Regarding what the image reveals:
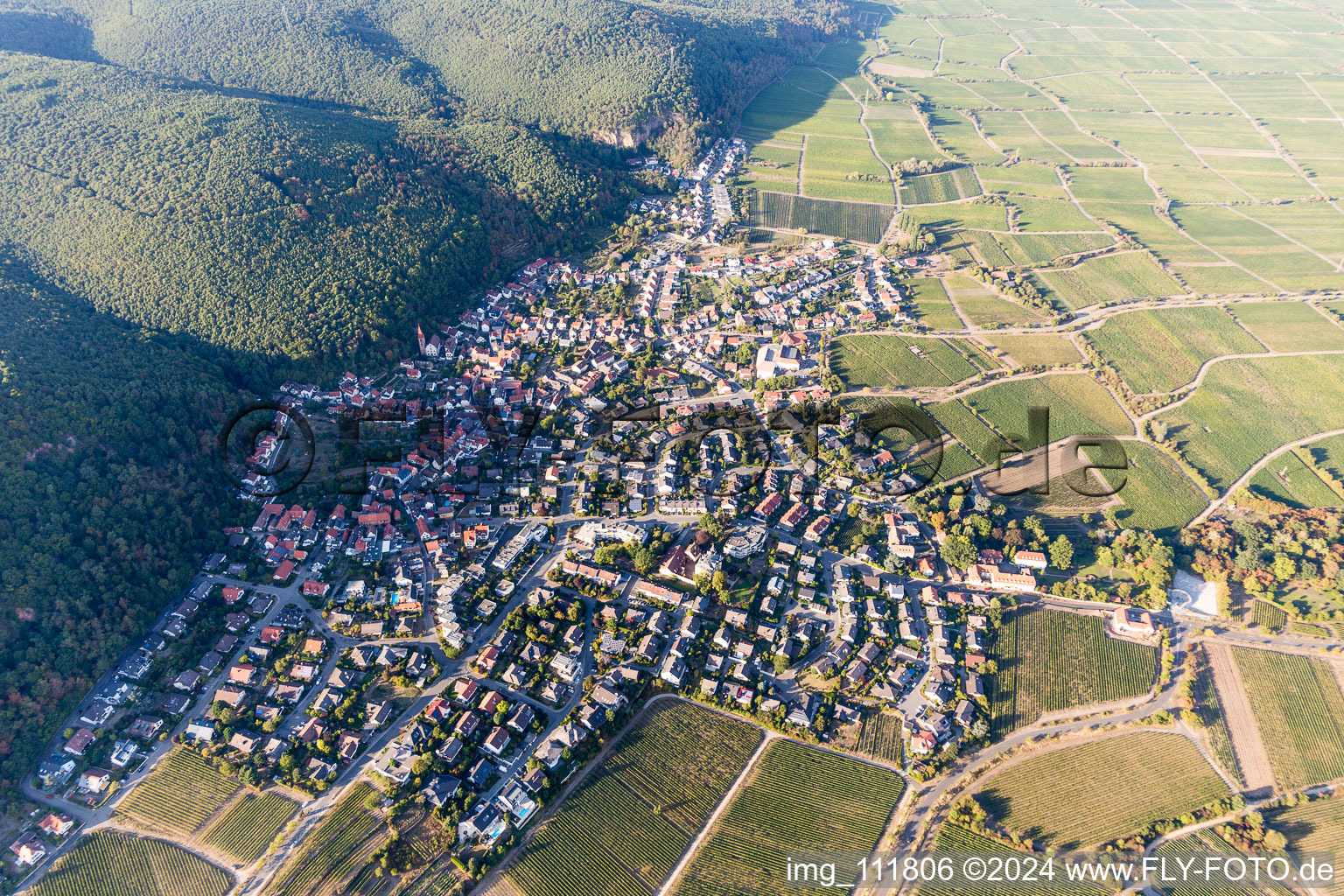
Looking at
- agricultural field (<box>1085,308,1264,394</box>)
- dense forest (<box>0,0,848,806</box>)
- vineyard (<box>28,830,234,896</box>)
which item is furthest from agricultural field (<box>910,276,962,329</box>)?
vineyard (<box>28,830,234,896</box>)

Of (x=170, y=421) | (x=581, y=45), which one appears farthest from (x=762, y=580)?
(x=581, y=45)

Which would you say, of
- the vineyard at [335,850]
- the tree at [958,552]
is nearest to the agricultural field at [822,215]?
the tree at [958,552]

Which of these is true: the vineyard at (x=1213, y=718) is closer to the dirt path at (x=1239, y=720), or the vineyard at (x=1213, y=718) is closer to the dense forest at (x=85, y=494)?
the dirt path at (x=1239, y=720)

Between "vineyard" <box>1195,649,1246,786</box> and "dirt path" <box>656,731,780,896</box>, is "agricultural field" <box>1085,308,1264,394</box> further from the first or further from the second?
"dirt path" <box>656,731,780,896</box>

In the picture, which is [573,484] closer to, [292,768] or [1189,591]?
[292,768]

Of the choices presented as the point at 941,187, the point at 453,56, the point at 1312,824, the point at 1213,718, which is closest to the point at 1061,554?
the point at 1213,718

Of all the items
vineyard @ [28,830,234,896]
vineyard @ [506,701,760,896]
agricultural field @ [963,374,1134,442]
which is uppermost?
agricultural field @ [963,374,1134,442]

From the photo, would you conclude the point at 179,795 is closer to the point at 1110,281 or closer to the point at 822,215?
the point at 822,215
